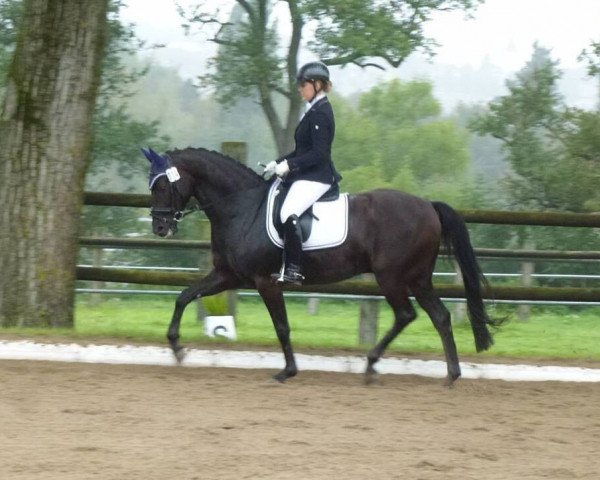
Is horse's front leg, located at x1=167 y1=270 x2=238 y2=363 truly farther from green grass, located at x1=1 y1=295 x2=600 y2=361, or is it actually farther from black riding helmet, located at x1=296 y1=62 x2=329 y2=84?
black riding helmet, located at x1=296 y1=62 x2=329 y2=84

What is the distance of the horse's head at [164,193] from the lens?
8.13 meters

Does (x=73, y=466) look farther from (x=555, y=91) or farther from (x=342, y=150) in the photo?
(x=342, y=150)

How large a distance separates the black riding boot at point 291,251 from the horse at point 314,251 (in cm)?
13

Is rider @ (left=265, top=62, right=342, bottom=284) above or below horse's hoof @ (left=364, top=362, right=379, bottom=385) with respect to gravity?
above

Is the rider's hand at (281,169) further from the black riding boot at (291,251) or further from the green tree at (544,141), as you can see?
the green tree at (544,141)

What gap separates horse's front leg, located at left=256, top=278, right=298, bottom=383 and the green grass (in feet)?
3.53

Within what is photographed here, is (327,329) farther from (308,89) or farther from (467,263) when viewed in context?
(308,89)

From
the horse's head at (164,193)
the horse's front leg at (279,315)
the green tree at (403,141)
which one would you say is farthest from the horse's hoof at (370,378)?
the green tree at (403,141)

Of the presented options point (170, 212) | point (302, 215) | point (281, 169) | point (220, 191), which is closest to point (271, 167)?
point (281, 169)

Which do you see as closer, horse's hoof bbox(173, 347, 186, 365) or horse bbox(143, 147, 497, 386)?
horse bbox(143, 147, 497, 386)

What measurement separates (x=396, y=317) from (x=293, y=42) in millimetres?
21053

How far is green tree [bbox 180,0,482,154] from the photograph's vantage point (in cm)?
2605

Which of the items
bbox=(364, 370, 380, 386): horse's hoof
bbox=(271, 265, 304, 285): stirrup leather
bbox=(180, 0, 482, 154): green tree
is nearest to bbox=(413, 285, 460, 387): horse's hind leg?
bbox=(364, 370, 380, 386): horse's hoof

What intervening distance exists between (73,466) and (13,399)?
6.21 ft
